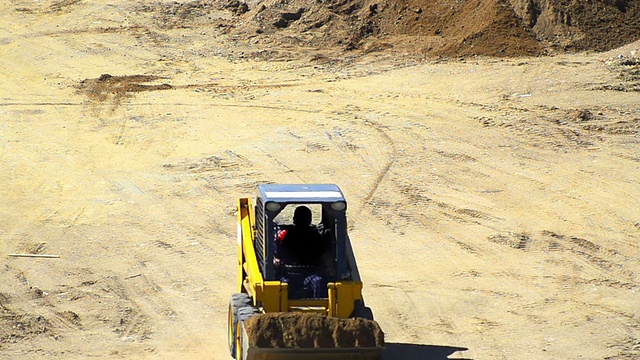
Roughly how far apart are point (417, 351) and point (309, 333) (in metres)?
2.39

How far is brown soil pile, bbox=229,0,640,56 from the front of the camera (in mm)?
25078

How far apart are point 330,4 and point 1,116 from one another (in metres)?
10.4

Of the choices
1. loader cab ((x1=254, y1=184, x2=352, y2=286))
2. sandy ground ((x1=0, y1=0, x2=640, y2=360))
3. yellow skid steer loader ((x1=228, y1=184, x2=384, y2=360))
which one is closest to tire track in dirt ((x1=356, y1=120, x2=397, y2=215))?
sandy ground ((x1=0, y1=0, x2=640, y2=360))

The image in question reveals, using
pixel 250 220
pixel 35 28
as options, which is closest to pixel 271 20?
pixel 35 28

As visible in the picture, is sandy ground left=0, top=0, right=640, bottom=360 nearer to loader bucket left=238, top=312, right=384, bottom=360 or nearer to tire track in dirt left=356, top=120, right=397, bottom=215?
tire track in dirt left=356, top=120, right=397, bottom=215

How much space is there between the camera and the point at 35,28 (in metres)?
29.4

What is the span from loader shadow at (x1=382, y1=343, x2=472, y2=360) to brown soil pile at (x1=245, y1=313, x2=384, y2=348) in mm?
1870

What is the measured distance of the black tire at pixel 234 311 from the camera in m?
10.2

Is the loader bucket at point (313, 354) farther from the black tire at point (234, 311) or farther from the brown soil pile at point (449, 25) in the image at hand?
the brown soil pile at point (449, 25)

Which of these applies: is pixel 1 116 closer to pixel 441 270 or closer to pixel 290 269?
pixel 441 270

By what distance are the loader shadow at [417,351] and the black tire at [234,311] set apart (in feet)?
5.24

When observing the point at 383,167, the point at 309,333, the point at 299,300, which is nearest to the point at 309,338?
the point at 309,333

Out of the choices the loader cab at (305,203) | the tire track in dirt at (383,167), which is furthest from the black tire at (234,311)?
the tire track in dirt at (383,167)

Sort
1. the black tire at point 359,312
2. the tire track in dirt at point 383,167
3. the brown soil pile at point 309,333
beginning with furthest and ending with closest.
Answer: the tire track in dirt at point 383,167
the black tire at point 359,312
the brown soil pile at point 309,333
